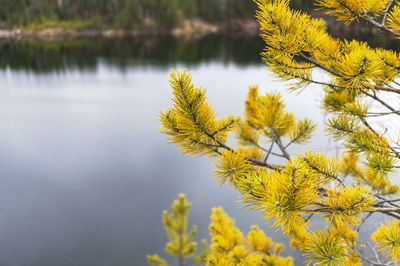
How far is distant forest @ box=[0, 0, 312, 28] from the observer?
41.6 m

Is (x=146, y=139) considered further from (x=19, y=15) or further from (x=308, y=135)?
(x=19, y=15)

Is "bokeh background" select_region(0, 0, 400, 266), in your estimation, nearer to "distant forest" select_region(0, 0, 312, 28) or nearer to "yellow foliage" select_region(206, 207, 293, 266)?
"yellow foliage" select_region(206, 207, 293, 266)

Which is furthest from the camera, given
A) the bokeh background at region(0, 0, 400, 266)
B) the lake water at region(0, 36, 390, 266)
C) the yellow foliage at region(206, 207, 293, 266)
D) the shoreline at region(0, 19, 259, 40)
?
the shoreline at region(0, 19, 259, 40)

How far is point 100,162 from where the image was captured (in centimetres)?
1398

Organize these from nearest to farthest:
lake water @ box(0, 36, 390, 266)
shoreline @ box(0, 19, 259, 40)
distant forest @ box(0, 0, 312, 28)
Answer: lake water @ box(0, 36, 390, 266)
distant forest @ box(0, 0, 312, 28)
shoreline @ box(0, 19, 259, 40)

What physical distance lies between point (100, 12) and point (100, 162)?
44.6 m

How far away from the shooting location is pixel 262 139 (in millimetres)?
2594

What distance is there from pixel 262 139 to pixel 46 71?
31409 mm

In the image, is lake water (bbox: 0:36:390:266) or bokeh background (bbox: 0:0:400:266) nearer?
bokeh background (bbox: 0:0:400:266)

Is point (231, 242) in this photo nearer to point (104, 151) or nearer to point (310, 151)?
point (310, 151)

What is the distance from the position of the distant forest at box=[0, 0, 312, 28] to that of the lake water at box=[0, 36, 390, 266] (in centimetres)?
1672

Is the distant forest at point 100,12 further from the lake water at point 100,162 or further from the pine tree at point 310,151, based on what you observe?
the pine tree at point 310,151

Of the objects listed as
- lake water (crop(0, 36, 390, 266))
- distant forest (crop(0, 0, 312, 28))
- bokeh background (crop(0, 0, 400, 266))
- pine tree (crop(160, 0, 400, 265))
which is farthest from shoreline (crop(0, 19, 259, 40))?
pine tree (crop(160, 0, 400, 265))

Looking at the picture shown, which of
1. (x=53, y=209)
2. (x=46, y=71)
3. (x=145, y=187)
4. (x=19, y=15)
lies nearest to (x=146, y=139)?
(x=145, y=187)
